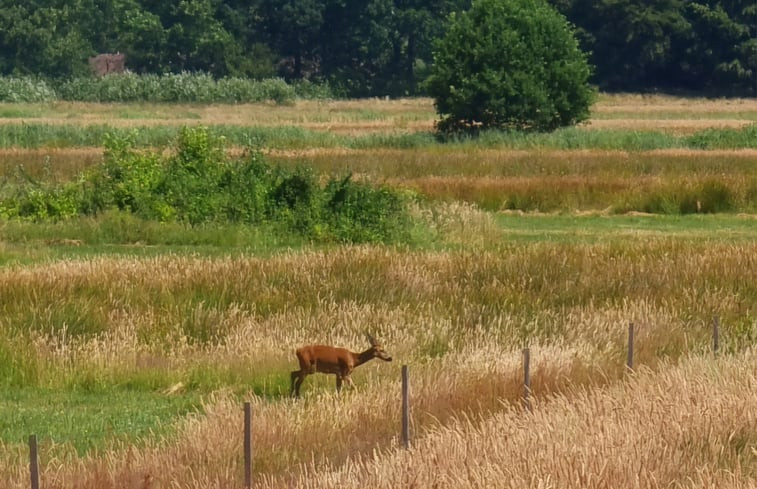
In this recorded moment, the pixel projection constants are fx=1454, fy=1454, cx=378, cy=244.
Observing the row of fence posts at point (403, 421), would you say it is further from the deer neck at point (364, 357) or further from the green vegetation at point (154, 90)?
the green vegetation at point (154, 90)

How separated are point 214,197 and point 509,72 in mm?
29180

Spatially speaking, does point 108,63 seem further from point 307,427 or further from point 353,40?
point 307,427

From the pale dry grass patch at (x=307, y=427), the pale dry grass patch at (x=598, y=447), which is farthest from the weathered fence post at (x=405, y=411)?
the pale dry grass patch at (x=307, y=427)

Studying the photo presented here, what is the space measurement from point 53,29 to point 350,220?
81243 millimetres

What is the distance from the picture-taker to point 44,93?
291 feet

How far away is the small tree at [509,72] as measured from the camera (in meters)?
54.6

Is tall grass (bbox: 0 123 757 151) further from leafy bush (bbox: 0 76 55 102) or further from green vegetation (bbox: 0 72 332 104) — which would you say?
green vegetation (bbox: 0 72 332 104)

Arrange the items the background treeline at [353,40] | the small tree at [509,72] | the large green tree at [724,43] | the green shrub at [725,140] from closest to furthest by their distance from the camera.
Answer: the green shrub at [725,140] → the small tree at [509,72] → the large green tree at [724,43] → the background treeline at [353,40]

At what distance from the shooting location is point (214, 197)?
2762 centimetres

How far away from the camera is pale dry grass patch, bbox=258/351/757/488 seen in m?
8.56

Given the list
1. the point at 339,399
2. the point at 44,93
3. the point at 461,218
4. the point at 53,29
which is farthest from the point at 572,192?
the point at 53,29

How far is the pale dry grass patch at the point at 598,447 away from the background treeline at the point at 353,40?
264 feet

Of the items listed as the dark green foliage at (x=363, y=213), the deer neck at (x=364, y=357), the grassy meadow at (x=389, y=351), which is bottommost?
the dark green foliage at (x=363, y=213)

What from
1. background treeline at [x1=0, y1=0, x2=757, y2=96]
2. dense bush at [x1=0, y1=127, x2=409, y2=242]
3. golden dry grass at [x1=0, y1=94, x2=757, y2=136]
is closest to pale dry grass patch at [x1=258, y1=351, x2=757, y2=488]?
dense bush at [x1=0, y1=127, x2=409, y2=242]
